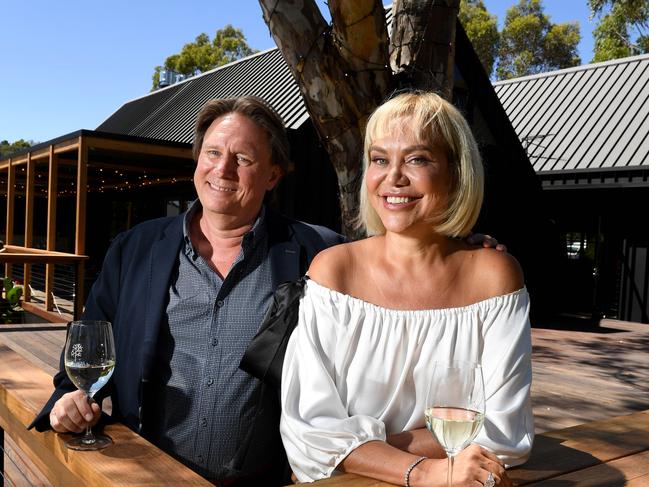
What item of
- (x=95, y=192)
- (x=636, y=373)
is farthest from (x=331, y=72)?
(x=95, y=192)

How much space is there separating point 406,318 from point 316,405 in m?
0.31

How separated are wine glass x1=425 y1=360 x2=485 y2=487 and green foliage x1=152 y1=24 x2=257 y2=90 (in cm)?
3865

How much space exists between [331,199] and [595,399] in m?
5.83

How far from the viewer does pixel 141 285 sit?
2.09 meters

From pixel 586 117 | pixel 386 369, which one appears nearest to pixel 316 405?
pixel 386 369

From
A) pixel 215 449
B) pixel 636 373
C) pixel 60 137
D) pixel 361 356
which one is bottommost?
pixel 636 373

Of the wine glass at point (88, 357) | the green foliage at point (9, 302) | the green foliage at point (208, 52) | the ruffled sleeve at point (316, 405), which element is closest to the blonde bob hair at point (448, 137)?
the ruffled sleeve at point (316, 405)

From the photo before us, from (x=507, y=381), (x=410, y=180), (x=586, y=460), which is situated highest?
(x=410, y=180)

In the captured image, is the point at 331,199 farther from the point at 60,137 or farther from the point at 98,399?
the point at 98,399

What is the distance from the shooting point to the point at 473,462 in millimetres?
1382

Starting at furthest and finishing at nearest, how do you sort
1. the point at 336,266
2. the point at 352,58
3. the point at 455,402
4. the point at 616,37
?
the point at 616,37 → the point at 352,58 → the point at 336,266 → the point at 455,402

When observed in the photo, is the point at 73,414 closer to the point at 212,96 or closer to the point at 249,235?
the point at 249,235

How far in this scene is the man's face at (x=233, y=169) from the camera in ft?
7.06

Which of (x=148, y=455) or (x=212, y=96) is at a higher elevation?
(x=212, y=96)
